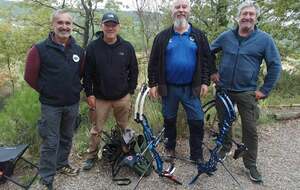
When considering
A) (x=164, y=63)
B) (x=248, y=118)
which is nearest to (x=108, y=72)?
(x=164, y=63)

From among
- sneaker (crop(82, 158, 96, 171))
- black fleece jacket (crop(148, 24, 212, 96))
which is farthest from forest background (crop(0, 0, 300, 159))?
black fleece jacket (crop(148, 24, 212, 96))

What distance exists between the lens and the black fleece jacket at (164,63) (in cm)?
425

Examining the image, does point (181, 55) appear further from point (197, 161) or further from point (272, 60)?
point (197, 161)

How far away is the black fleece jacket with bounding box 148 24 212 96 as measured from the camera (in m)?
4.25

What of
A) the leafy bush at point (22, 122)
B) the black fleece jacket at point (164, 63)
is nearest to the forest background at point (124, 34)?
the leafy bush at point (22, 122)

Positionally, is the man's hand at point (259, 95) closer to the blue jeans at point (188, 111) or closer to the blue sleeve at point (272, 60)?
the blue sleeve at point (272, 60)

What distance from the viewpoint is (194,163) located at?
189 inches

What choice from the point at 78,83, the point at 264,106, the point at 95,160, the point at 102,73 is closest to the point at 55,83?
the point at 78,83

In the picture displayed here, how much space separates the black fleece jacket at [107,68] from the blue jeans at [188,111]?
570mm

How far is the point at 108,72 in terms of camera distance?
4.27 meters

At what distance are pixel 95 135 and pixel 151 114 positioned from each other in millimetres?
1354

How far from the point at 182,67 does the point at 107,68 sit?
858mm

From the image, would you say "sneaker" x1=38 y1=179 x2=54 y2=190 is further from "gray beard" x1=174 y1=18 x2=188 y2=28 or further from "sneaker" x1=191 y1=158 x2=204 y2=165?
"gray beard" x1=174 y1=18 x2=188 y2=28

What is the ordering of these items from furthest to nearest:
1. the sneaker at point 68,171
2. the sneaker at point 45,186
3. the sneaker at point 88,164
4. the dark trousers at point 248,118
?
the sneaker at point 88,164, the sneaker at point 68,171, the dark trousers at point 248,118, the sneaker at point 45,186
